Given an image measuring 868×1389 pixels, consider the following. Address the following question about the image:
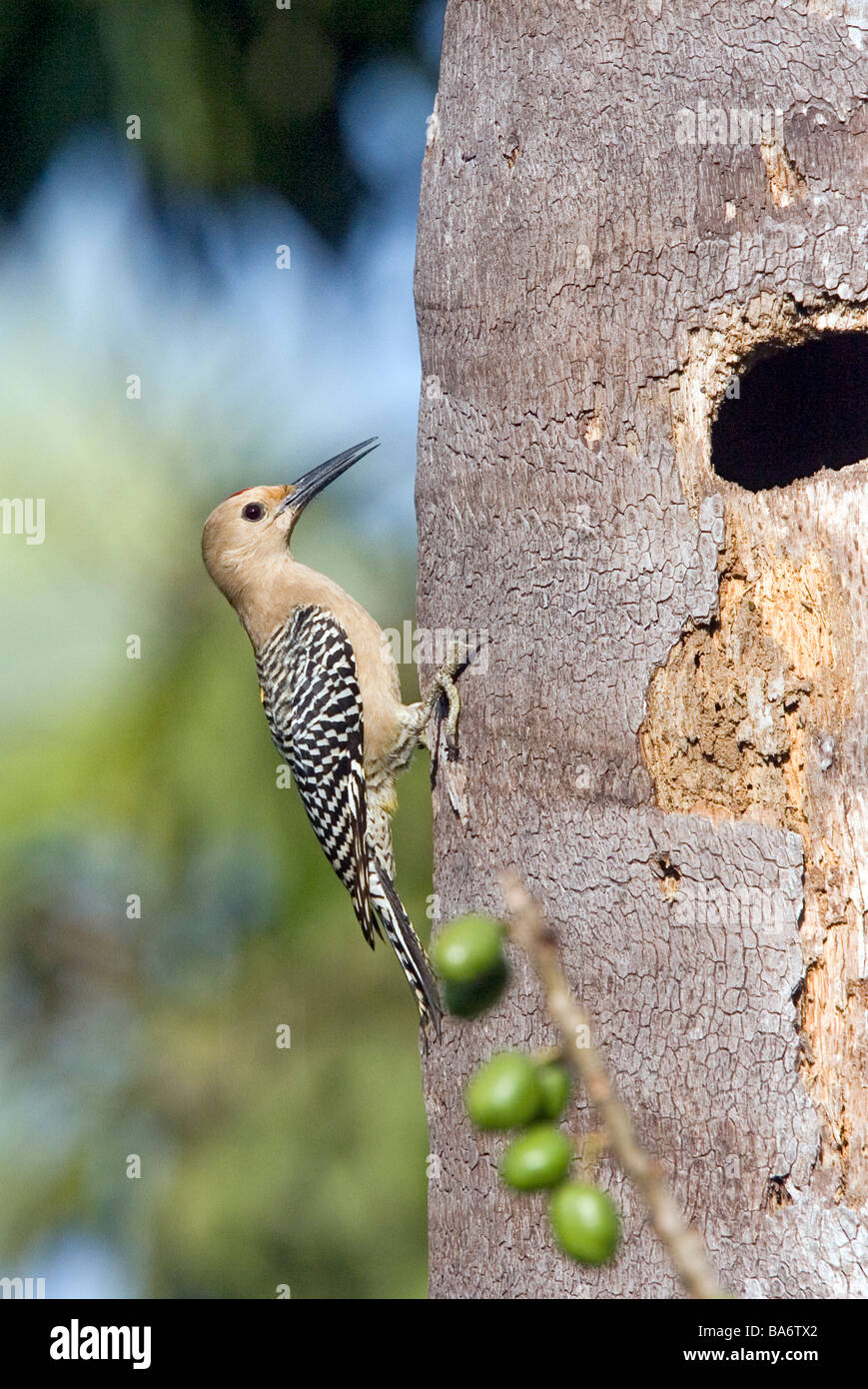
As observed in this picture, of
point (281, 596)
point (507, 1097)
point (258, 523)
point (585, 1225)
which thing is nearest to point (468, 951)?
point (507, 1097)

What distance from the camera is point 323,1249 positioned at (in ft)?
22.5

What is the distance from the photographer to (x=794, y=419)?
3.49 meters

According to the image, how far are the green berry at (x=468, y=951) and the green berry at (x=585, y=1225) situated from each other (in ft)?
0.93

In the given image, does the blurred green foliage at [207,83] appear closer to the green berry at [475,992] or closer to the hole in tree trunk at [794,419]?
the hole in tree trunk at [794,419]

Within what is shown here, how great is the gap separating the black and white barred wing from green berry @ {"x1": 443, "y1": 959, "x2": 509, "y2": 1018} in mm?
2555

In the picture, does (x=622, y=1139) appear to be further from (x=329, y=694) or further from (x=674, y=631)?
(x=329, y=694)

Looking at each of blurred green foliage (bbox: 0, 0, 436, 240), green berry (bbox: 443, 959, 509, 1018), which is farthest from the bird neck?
green berry (bbox: 443, 959, 509, 1018)

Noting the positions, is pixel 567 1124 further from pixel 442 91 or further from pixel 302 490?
pixel 302 490

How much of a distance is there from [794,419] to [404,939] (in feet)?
5.85

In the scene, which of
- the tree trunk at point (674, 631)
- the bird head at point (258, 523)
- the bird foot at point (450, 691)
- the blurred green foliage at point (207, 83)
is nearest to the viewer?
the tree trunk at point (674, 631)

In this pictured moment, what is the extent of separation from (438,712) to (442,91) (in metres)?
1.43

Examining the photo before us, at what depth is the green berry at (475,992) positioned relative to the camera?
5.83ft

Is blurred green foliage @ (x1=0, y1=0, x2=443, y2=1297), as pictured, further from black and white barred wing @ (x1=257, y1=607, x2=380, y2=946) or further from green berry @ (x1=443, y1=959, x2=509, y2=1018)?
green berry @ (x1=443, y1=959, x2=509, y2=1018)

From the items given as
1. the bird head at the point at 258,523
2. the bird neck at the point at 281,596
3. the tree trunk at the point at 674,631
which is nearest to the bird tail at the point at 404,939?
the tree trunk at the point at 674,631
